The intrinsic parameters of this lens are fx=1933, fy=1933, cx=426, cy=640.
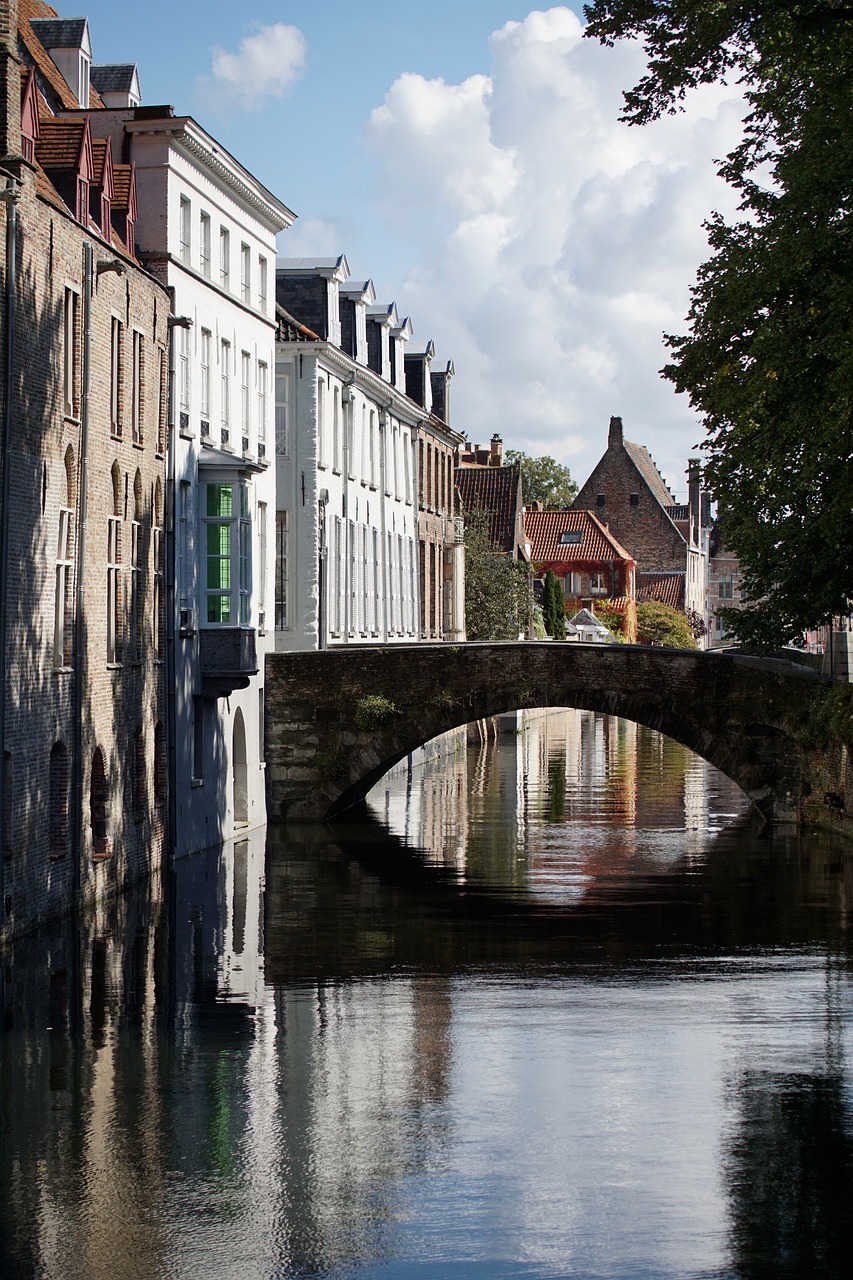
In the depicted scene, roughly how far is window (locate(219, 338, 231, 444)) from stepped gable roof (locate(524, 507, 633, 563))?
2896 inches

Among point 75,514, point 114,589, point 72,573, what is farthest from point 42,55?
point 72,573

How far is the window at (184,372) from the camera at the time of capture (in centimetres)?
3109

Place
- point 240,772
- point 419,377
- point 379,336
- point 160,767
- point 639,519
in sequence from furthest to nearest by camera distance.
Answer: point 639,519, point 419,377, point 379,336, point 240,772, point 160,767

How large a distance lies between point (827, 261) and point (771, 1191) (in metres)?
14.5

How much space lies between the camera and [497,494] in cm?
8362

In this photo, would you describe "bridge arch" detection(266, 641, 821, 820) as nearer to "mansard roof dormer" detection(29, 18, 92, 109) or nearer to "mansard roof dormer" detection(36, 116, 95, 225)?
"mansard roof dormer" detection(29, 18, 92, 109)

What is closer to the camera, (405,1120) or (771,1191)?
(771,1191)

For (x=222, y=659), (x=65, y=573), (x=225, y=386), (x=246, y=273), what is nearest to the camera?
(x=65, y=573)

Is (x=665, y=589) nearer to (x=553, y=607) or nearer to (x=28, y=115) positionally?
(x=553, y=607)

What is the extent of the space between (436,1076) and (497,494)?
68.5m

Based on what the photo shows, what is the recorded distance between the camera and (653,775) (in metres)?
52.6

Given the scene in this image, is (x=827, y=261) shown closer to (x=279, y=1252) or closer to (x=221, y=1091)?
(x=221, y=1091)

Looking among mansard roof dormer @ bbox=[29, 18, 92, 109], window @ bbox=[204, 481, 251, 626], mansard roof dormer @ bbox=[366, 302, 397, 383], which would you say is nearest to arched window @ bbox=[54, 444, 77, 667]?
window @ bbox=[204, 481, 251, 626]

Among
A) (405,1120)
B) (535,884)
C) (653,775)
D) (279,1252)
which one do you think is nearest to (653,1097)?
(405,1120)
